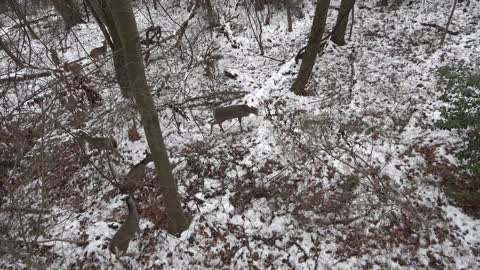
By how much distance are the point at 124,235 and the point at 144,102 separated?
94.9 inches

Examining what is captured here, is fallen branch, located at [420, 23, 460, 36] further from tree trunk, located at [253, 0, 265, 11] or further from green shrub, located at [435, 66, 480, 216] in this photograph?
tree trunk, located at [253, 0, 265, 11]

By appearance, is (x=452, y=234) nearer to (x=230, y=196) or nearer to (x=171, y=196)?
(x=230, y=196)

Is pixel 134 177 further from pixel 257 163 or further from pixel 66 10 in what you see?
pixel 66 10

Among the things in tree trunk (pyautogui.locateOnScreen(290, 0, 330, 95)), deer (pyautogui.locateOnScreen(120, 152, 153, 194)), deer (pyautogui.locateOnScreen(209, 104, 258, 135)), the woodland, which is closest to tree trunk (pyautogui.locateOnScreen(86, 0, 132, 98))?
the woodland

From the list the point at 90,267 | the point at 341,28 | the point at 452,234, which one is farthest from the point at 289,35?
the point at 90,267

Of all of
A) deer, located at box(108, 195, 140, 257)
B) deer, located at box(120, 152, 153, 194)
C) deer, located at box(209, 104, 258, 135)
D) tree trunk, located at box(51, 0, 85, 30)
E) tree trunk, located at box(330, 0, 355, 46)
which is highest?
tree trunk, located at box(51, 0, 85, 30)

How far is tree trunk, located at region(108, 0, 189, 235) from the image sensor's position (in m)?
2.95

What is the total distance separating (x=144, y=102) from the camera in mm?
3553

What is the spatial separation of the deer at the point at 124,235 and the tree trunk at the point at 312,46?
4965 millimetres

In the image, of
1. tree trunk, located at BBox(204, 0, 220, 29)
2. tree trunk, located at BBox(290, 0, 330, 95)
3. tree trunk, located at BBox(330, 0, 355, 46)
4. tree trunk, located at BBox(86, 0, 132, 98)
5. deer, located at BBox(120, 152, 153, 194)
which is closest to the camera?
deer, located at BBox(120, 152, 153, 194)

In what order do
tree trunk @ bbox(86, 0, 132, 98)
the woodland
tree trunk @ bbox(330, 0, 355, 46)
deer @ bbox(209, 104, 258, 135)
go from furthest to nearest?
tree trunk @ bbox(330, 0, 355, 46)
tree trunk @ bbox(86, 0, 132, 98)
deer @ bbox(209, 104, 258, 135)
the woodland

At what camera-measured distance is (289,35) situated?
1096 centimetres

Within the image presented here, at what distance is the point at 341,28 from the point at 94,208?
8293mm

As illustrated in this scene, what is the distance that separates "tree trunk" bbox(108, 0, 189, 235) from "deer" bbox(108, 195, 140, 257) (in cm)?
58
